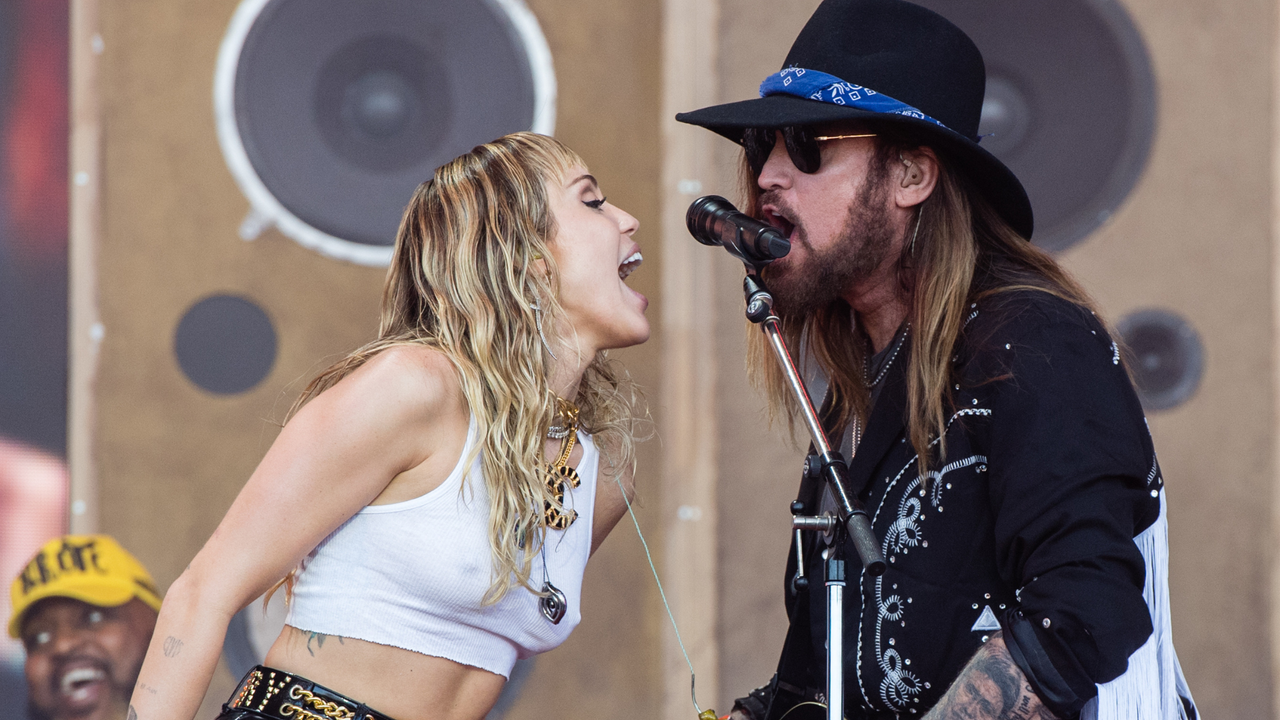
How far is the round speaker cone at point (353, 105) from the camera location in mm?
2891

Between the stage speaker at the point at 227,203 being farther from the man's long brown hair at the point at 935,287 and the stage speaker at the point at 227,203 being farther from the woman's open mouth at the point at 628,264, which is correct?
the man's long brown hair at the point at 935,287

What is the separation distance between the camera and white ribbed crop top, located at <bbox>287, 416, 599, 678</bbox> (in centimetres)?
152

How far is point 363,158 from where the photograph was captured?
115 inches

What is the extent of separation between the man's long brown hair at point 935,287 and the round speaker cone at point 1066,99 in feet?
4.45

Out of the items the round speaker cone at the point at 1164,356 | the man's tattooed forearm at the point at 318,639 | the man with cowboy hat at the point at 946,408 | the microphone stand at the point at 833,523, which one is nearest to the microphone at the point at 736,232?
the microphone stand at the point at 833,523

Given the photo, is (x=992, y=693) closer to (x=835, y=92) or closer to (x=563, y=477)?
(x=563, y=477)

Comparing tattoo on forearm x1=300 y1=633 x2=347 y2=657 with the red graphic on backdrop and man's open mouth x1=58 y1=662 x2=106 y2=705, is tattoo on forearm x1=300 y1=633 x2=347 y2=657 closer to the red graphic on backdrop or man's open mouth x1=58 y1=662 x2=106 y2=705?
man's open mouth x1=58 y1=662 x2=106 y2=705

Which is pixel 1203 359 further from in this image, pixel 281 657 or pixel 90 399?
pixel 90 399

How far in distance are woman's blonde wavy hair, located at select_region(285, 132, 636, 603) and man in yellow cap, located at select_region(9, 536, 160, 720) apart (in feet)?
4.77

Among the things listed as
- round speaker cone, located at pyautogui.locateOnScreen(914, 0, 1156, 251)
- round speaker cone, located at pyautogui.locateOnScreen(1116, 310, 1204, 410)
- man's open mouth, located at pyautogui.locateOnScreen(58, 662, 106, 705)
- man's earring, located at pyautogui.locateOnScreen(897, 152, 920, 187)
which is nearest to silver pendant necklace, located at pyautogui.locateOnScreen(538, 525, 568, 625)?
man's earring, located at pyautogui.locateOnScreen(897, 152, 920, 187)

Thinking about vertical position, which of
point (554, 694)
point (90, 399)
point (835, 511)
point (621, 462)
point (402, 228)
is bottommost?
point (554, 694)

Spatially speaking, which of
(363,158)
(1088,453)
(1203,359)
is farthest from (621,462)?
(1203,359)

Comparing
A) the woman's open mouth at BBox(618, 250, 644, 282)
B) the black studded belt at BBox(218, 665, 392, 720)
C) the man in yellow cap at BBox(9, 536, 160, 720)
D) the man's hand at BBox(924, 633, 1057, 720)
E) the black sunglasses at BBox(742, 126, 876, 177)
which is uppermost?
the black sunglasses at BBox(742, 126, 876, 177)

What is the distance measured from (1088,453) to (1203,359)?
6.75 ft
